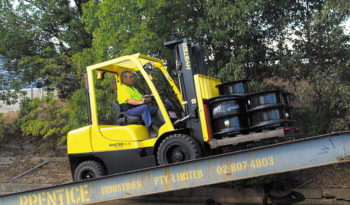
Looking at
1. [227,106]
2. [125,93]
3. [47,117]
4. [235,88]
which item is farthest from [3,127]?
[227,106]

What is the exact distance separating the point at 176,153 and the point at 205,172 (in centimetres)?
91

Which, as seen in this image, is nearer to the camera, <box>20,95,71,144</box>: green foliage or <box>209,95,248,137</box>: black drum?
<box>209,95,248,137</box>: black drum

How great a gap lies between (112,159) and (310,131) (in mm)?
5813

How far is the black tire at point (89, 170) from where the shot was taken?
19.9 feet

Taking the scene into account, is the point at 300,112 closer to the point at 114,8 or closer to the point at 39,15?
the point at 114,8

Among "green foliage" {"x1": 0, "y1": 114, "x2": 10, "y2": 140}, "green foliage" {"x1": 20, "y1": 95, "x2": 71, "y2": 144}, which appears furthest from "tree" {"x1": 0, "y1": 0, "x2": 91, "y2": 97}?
"green foliage" {"x1": 0, "y1": 114, "x2": 10, "y2": 140}

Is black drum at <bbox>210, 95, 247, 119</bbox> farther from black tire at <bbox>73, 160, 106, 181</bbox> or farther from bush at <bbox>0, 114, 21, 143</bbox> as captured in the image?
bush at <bbox>0, 114, 21, 143</bbox>

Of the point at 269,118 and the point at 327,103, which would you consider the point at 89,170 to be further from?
the point at 327,103

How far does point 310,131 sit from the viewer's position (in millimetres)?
9211

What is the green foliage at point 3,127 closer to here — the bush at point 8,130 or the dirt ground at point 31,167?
the bush at point 8,130

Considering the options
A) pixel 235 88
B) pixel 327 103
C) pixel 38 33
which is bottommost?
pixel 327 103

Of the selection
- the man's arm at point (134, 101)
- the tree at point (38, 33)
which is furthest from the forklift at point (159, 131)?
the tree at point (38, 33)

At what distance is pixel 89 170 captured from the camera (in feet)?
20.4

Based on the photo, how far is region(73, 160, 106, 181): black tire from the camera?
6076 mm
